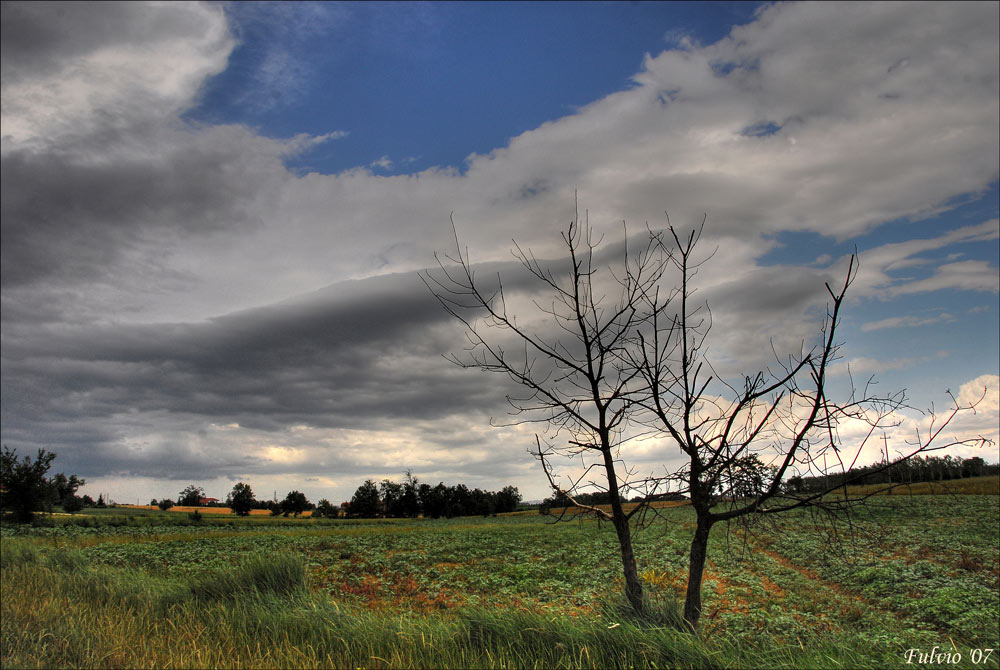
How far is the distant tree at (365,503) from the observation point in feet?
306

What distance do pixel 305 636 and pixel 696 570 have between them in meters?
4.50

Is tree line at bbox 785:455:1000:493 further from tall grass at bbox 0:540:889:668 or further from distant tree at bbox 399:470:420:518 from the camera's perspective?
distant tree at bbox 399:470:420:518

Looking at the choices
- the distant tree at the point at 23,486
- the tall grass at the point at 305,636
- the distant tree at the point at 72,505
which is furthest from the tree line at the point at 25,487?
the tall grass at the point at 305,636

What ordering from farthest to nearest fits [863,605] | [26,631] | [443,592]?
[443,592] < [863,605] < [26,631]

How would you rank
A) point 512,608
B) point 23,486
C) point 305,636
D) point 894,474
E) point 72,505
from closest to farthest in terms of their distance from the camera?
point 894,474, point 512,608, point 305,636, point 23,486, point 72,505

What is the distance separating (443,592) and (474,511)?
78.1 m

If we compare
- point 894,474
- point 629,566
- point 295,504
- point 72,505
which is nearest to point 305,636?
point 629,566

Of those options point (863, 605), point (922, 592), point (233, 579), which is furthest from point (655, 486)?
point (922, 592)

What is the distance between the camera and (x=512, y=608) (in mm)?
5855

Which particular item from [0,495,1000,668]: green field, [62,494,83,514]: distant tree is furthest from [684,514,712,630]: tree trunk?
[62,494,83,514]: distant tree

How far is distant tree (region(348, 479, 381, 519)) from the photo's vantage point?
93.1 meters

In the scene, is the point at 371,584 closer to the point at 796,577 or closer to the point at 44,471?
the point at 796,577

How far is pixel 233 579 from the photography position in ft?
31.0

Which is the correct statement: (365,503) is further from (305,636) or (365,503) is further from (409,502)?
(305,636)
